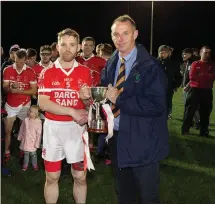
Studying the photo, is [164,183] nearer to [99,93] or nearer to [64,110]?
[64,110]

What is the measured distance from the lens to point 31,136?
6191 millimetres

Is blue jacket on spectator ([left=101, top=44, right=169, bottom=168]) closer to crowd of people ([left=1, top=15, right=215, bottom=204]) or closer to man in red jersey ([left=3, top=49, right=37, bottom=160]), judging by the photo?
crowd of people ([left=1, top=15, right=215, bottom=204])

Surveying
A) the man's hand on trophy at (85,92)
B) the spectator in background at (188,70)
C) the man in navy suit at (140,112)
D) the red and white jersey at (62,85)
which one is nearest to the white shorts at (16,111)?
the red and white jersey at (62,85)

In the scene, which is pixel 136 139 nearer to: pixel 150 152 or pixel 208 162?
pixel 150 152

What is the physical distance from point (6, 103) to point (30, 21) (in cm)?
3858

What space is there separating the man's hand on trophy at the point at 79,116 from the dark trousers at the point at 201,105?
5780mm

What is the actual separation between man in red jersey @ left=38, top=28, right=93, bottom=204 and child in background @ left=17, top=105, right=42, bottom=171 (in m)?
2.19

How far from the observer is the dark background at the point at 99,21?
41.5 meters

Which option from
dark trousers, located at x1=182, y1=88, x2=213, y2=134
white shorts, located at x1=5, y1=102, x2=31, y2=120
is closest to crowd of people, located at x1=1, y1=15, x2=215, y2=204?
white shorts, located at x1=5, y1=102, x2=31, y2=120

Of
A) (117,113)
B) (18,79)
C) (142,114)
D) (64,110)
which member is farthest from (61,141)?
(18,79)

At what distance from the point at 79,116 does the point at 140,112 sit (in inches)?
30.1

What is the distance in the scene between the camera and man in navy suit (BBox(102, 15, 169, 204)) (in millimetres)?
3221

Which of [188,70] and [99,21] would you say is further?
[99,21]

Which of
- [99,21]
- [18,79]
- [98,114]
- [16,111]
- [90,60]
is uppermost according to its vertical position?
[99,21]
